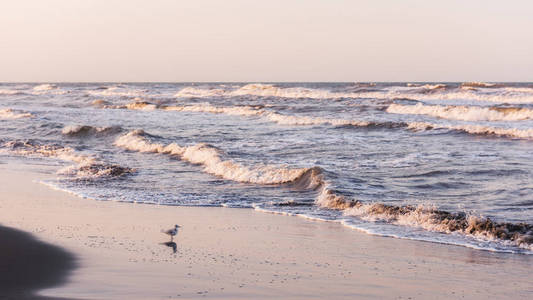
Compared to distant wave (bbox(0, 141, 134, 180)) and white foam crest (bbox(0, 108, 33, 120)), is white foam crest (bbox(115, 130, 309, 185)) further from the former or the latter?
white foam crest (bbox(0, 108, 33, 120))

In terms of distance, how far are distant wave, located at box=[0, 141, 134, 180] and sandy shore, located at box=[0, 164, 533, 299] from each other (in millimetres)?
3991

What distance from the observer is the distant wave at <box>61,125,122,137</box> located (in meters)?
24.3

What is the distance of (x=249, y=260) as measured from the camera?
273 inches

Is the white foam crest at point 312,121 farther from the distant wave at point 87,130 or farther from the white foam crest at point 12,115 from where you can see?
the white foam crest at point 12,115

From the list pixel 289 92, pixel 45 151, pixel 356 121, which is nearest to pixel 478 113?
pixel 356 121

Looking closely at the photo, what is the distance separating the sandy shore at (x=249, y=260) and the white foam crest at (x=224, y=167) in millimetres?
3060

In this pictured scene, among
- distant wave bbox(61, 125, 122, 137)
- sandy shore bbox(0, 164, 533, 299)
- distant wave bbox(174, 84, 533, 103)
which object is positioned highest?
distant wave bbox(174, 84, 533, 103)

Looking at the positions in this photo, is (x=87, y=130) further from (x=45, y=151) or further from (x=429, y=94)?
(x=429, y=94)

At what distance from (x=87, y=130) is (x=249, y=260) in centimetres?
1916

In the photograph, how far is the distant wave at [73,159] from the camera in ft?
45.8

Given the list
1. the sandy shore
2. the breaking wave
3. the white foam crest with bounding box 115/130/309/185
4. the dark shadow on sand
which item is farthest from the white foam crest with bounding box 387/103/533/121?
the dark shadow on sand

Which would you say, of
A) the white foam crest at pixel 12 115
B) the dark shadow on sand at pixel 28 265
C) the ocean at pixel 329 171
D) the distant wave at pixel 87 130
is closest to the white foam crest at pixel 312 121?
the ocean at pixel 329 171

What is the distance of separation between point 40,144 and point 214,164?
7.96 meters

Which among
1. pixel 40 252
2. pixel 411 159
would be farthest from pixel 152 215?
pixel 411 159
